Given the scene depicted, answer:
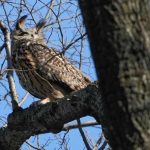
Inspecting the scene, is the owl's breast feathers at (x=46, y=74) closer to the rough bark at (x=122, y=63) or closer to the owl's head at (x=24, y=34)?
the owl's head at (x=24, y=34)

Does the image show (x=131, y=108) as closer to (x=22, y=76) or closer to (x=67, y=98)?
(x=67, y=98)

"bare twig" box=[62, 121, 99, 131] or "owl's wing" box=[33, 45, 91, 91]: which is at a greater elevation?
"owl's wing" box=[33, 45, 91, 91]

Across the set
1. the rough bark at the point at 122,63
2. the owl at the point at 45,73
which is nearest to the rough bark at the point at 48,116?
the owl at the point at 45,73

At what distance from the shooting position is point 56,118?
4094 mm

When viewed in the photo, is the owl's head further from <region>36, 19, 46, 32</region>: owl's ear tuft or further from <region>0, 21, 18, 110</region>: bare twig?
<region>0, 21, 18, 110</region>: bare twig

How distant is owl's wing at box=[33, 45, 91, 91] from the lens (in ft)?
18.7

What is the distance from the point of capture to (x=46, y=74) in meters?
5.79

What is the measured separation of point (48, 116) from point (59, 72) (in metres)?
1.80

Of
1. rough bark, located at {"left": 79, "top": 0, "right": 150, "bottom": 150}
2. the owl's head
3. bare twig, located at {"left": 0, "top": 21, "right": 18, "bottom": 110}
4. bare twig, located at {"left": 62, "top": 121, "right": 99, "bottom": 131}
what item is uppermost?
the owl's head

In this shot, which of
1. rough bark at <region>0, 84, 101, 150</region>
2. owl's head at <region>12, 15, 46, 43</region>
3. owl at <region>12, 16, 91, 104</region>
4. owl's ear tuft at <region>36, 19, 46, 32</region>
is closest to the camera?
rough bark at <region>0, 84, 101, 150</region>

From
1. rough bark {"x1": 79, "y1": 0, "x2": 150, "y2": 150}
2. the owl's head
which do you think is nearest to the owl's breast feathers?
the owl's head

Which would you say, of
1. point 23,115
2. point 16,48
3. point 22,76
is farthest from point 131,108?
point 16,48

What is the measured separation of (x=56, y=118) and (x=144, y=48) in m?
2.32

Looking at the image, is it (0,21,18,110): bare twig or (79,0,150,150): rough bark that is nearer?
(79,0,150,150): rough bark
